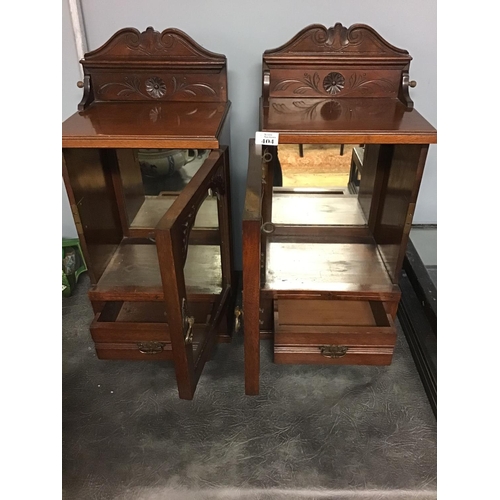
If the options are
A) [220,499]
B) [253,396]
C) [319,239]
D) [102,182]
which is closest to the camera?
[220,499]

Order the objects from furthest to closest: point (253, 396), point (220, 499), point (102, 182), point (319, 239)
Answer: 1. point (319, 239)
2. point (102, 182)
3. point (253, 396)
4. point (220, 499)

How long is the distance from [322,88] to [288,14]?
219mm

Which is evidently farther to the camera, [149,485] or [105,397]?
[105,397]

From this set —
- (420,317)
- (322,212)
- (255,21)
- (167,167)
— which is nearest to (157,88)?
(167,167)

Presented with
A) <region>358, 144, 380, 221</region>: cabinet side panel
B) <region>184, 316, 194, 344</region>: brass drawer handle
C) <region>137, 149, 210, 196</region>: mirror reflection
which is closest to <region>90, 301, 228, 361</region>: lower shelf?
<region>184, 316, 194, 344</region>: brass drawer handle

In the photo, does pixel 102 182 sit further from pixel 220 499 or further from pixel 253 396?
pixel 220 499

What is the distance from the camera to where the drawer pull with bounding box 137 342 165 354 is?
1.14m

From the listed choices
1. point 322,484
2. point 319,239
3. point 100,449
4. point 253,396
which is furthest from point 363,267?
point 100,449

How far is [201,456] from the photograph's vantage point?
3.14ft

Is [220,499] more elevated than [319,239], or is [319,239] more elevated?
[319,239]

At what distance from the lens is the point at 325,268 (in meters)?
1.24

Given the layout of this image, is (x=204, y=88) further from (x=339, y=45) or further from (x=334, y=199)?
(x=334, y=199)

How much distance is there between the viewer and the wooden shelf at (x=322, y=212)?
136 centimetres

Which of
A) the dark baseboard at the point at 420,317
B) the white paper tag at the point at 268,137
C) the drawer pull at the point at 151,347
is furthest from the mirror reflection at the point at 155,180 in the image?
the dark baseboard at the point at 420,317
